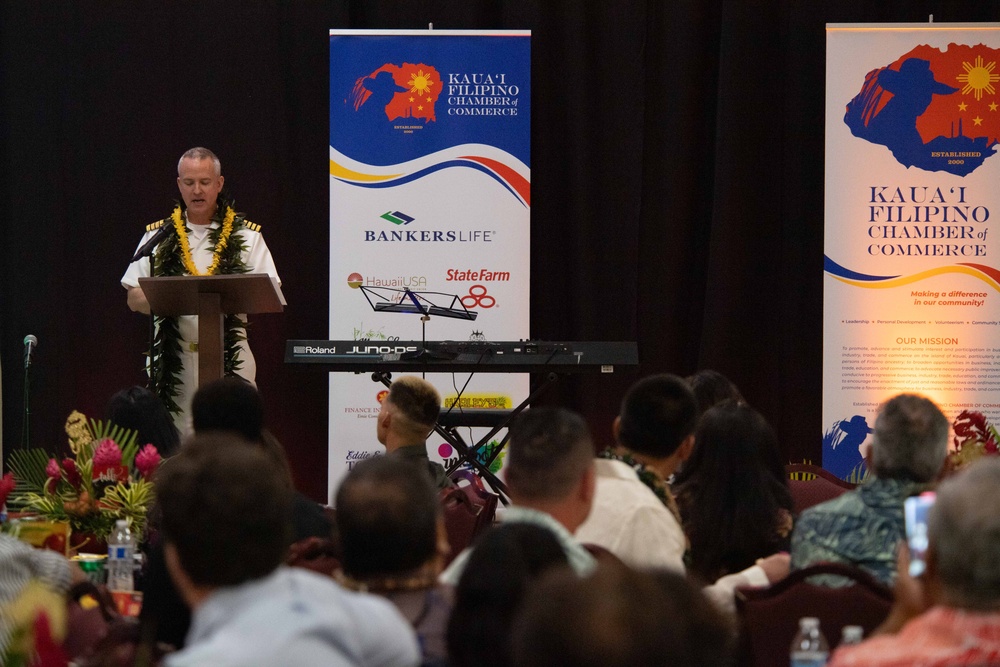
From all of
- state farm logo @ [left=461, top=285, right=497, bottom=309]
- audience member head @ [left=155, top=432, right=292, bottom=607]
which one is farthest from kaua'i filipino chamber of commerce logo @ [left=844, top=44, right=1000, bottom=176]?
audience member head @ [left=155, top=432, right=292, bottom=607]

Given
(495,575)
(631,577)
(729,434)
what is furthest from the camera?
(729,434)

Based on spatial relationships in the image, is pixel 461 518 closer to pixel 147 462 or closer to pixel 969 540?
pixel 147 462

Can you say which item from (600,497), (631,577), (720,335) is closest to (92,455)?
(600,497)

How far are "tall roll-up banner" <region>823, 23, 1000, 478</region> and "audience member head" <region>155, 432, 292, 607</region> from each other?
17.8 ft

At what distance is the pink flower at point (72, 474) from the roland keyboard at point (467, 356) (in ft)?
6.91

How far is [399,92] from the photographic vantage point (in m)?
6.80

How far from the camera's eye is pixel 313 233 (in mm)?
7402

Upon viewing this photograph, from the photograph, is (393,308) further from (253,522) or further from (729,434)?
(253,522)

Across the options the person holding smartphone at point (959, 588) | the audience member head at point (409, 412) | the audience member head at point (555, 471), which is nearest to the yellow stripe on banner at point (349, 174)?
the audience member head at point (409, 412)

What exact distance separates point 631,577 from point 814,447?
635 centimetres

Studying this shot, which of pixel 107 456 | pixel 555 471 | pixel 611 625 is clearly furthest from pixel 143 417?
pixel 611 625

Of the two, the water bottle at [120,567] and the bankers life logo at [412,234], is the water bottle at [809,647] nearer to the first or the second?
the water bottle at [120,567]

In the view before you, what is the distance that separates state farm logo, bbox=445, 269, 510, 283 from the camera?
675 centimetres

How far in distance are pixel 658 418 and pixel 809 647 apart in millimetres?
1036
